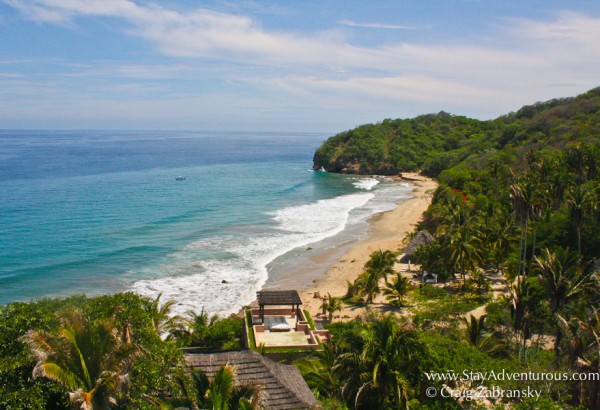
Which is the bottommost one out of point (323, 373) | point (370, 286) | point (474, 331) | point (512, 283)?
point (370, 286)

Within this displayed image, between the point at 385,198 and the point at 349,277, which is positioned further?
the point at 385,198

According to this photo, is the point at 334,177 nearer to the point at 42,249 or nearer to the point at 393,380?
the point at 42,249

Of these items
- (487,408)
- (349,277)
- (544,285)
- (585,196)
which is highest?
(585,196)

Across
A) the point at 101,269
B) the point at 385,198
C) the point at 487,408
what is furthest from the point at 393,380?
the point at 385,198

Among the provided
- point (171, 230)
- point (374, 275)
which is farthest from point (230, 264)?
point (374, 275)

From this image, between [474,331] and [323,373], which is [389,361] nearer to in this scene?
[323,373]

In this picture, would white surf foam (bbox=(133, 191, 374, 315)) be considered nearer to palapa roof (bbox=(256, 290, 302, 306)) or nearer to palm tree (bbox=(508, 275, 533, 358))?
palapa roof (bbox=(256, 290, 302, 306))

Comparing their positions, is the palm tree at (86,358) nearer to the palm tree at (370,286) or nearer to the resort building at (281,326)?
the resort building at (281,326)

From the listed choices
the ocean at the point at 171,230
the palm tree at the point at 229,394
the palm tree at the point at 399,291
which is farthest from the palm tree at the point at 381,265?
the palm tree at the point at 229,394
